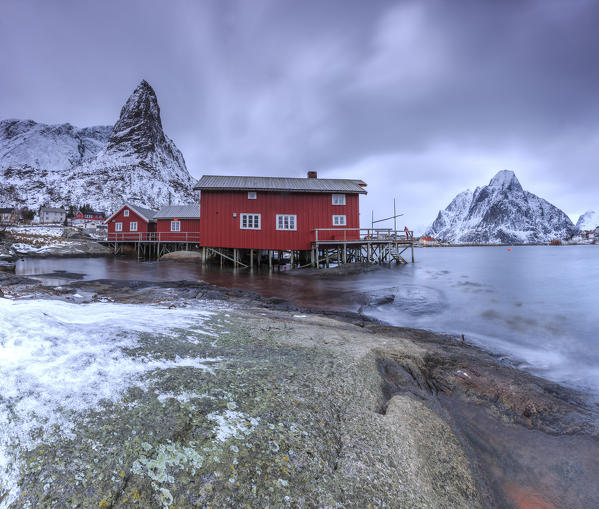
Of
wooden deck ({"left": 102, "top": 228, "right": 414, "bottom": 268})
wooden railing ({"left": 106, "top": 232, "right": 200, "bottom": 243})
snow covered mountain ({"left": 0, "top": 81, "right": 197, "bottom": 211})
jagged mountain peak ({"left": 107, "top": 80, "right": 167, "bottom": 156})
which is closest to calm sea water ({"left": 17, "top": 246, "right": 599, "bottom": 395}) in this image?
wooden deck ({"left": 102, "top": 228, "right": 414, "bottom": 268})

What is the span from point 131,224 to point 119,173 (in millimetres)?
78596

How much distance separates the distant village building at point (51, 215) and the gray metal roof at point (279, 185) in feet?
224

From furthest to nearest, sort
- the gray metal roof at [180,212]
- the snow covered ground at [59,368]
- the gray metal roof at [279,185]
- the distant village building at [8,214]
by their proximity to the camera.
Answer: the distant village building at [8,214]
the gray metal roof at [180,212]
the gray metal roof at [279,185]
the snow covered ground at [59,368]

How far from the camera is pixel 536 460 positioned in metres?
3.04

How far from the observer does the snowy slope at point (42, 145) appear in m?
153

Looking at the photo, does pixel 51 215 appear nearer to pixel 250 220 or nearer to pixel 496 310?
pixel 250 220

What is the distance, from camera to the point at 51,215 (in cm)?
7131

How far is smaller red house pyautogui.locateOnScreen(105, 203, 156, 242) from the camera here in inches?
1528

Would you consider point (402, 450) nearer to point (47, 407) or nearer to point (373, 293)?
point (47, 407)

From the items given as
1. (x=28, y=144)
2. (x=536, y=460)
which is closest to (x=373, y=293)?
(x=536, y=460)

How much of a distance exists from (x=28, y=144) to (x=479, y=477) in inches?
Answer: 8911

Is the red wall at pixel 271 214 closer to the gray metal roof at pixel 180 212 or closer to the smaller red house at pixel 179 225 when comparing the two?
the smaller red house at pixel 179 225

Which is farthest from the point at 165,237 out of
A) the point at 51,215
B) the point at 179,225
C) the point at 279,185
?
the point at 51,215

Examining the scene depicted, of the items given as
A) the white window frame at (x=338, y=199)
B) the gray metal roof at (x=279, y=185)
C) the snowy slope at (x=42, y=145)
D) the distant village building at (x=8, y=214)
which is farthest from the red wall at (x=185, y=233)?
the snowy slope at (x=42, y=145)
